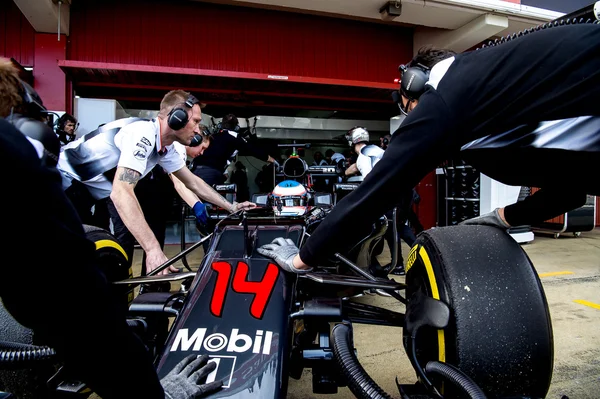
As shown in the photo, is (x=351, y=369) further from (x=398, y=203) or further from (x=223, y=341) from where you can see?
(x=398, y=203)

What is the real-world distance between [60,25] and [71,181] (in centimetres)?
403

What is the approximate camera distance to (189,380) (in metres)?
1.02

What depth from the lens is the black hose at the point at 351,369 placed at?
1005mm

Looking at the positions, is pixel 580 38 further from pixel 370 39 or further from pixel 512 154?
pixel 370 39

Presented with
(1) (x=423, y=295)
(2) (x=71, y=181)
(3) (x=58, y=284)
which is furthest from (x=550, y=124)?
(2) (x=71, y=181)

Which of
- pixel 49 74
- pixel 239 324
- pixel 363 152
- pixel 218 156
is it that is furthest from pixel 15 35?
pixel 239 324

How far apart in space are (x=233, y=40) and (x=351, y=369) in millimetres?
6186

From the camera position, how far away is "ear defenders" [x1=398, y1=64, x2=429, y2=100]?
142cm

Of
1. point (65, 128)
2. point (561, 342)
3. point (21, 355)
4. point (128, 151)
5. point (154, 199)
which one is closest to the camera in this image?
point (21, 355)

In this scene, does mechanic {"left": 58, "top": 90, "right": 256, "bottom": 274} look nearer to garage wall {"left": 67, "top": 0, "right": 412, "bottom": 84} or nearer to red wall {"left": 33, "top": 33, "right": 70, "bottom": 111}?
red wall {"left": 33, "top": 33, "right": 70, "bottom": 111}

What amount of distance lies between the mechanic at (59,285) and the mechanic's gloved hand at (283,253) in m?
0.65

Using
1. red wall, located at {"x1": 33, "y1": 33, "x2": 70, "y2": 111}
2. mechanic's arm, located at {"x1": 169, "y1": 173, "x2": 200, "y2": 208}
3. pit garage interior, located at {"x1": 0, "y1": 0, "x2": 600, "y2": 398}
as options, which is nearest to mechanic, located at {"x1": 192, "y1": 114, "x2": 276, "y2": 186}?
pit garage interior, located at {"x1": 0, "y1": 0, "x2": 600, "y2": 398}

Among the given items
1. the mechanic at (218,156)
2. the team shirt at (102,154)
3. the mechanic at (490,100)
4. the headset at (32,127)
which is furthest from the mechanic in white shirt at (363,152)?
the headset at (32,127)

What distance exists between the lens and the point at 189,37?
614cm
